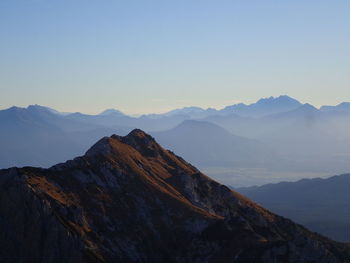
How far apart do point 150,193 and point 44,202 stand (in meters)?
31.2

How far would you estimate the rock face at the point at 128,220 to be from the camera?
366 feet

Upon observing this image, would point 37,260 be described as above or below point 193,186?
below

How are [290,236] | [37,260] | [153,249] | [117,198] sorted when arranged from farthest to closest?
[290,236], [117,198], [153,249], [37,260]

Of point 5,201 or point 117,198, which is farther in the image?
point 117,198

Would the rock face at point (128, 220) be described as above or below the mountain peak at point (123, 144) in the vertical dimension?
below

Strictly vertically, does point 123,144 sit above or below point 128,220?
above

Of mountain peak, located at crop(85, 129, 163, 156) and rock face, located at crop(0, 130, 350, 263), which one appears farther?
mountain peak, located at crop(85, 129, 163, 156)

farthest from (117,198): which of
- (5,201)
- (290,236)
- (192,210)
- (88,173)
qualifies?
(290,236)

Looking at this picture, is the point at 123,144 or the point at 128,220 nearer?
the point at 128,220

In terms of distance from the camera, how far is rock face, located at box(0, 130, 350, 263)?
112 metres

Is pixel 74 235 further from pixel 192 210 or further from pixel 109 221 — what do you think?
pixel 192 210

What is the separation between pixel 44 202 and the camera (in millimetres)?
113750

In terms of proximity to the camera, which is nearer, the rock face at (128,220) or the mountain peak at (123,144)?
the rock face at (128,220)

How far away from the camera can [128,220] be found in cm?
12875
